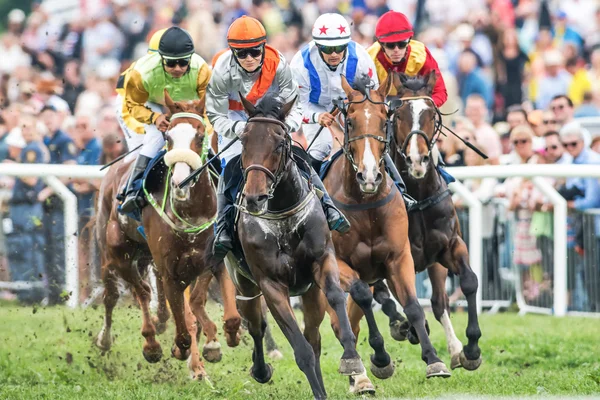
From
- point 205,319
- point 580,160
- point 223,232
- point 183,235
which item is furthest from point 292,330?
point 580,160

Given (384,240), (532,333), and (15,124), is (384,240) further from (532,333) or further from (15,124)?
(15,124)

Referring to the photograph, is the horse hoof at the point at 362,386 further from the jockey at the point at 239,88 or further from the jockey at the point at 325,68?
the jockey at the point at 325,68

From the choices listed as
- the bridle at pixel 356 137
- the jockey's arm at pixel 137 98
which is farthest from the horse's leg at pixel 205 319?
the bridle at pixel 356 137

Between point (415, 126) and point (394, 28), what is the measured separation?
858 mm

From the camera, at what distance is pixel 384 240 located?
8.17 meters

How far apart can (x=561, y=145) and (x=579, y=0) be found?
4.15m

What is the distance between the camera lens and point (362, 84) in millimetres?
8047

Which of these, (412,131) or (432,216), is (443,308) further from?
(412,131)

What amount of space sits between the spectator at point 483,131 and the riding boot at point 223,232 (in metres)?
5.60

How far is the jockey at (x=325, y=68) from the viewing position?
8484 millimetres

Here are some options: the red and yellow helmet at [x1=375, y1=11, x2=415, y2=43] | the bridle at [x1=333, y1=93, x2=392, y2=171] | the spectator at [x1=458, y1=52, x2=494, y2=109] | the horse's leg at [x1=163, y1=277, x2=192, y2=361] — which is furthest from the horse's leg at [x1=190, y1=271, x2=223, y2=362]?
the spectator at [x1=458, y1=52, x2=494, y2=109]

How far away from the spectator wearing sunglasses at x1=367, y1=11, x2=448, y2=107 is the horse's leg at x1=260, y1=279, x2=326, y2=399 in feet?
6.64

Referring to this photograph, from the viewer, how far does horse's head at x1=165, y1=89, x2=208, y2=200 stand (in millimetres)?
8250

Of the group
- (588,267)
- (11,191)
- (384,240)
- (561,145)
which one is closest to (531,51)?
(561,145)
